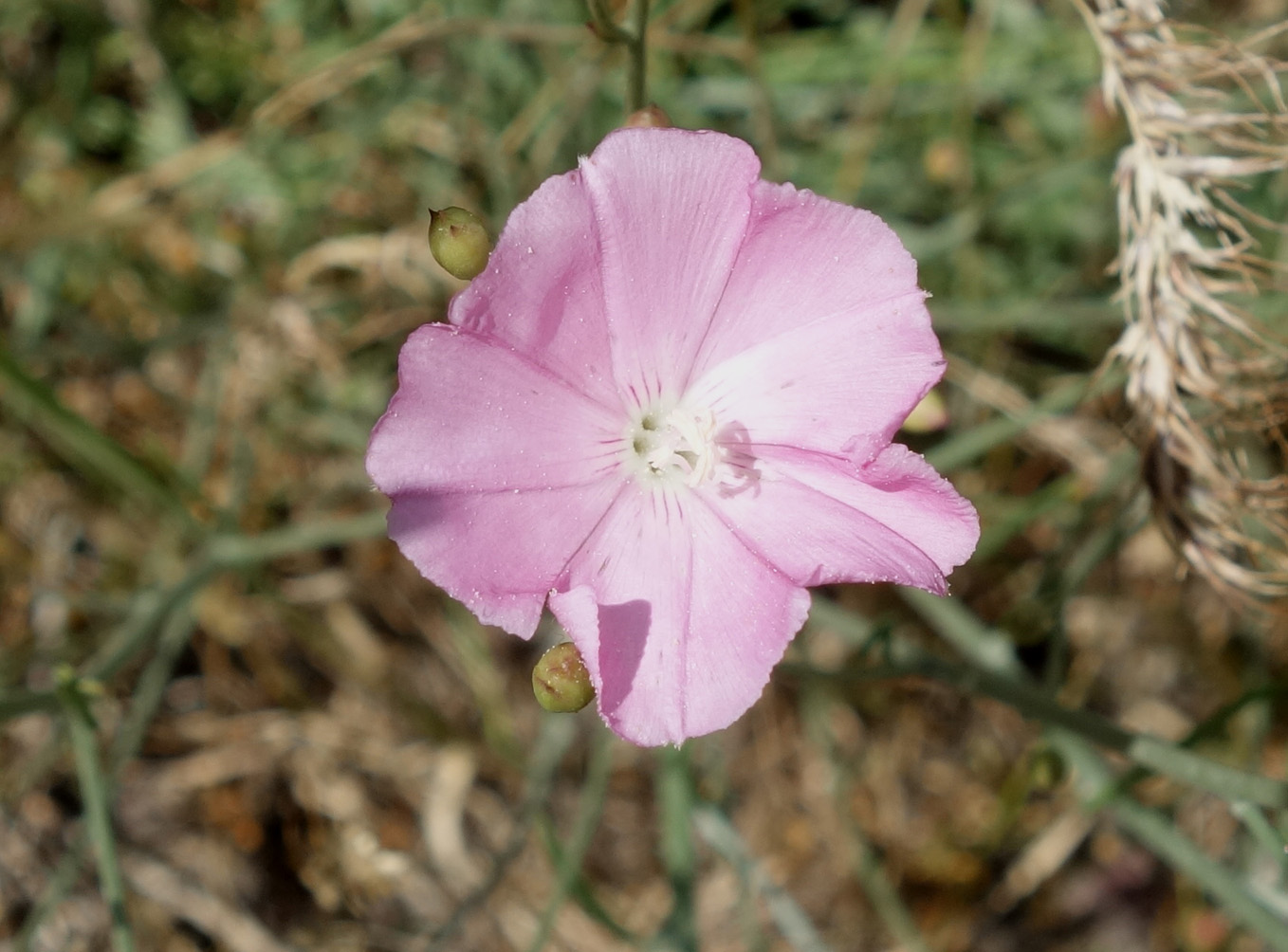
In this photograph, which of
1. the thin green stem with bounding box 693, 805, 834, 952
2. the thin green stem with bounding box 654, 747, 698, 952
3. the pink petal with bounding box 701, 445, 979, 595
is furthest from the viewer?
the thin green stem with bounding box 693, 805, 834, 952

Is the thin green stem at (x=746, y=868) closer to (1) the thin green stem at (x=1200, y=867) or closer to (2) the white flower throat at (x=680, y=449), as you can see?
(1) the thin green stem at (x=1200, y=867)

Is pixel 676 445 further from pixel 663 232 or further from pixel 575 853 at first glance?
pixel 575 853

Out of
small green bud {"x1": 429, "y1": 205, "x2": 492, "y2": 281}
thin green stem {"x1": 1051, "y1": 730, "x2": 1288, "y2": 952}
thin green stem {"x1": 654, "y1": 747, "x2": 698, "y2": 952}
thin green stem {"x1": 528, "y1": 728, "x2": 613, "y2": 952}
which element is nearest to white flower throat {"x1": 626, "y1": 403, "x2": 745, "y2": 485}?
small green bud {"x1": 429, "y1": 205, "x2": 492, "y2": 281}

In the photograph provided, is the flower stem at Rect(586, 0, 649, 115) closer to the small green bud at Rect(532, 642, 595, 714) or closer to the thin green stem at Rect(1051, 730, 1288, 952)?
the small green bud at Rect(532, 642, 595, 714)

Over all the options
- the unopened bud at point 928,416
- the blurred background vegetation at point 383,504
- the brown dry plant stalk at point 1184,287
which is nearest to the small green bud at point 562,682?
the unopened bud at point 928,416

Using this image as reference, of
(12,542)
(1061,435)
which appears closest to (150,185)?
(12,542)

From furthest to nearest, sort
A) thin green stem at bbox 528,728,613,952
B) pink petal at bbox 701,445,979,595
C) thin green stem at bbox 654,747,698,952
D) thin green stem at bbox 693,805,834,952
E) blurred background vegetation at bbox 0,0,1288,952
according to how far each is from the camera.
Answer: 1. blurred background vegetation at bbox 0,0,1288,952
2. thin green stem at bbox 693,805,834,952
3. thin green stem at bbox 654,747,698,952
4. thin green stem at bbox 528,728,613,952
5. pink petal at bbox 701,445,979,595

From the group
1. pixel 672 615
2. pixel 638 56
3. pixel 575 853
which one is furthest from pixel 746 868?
pixel 638 56
